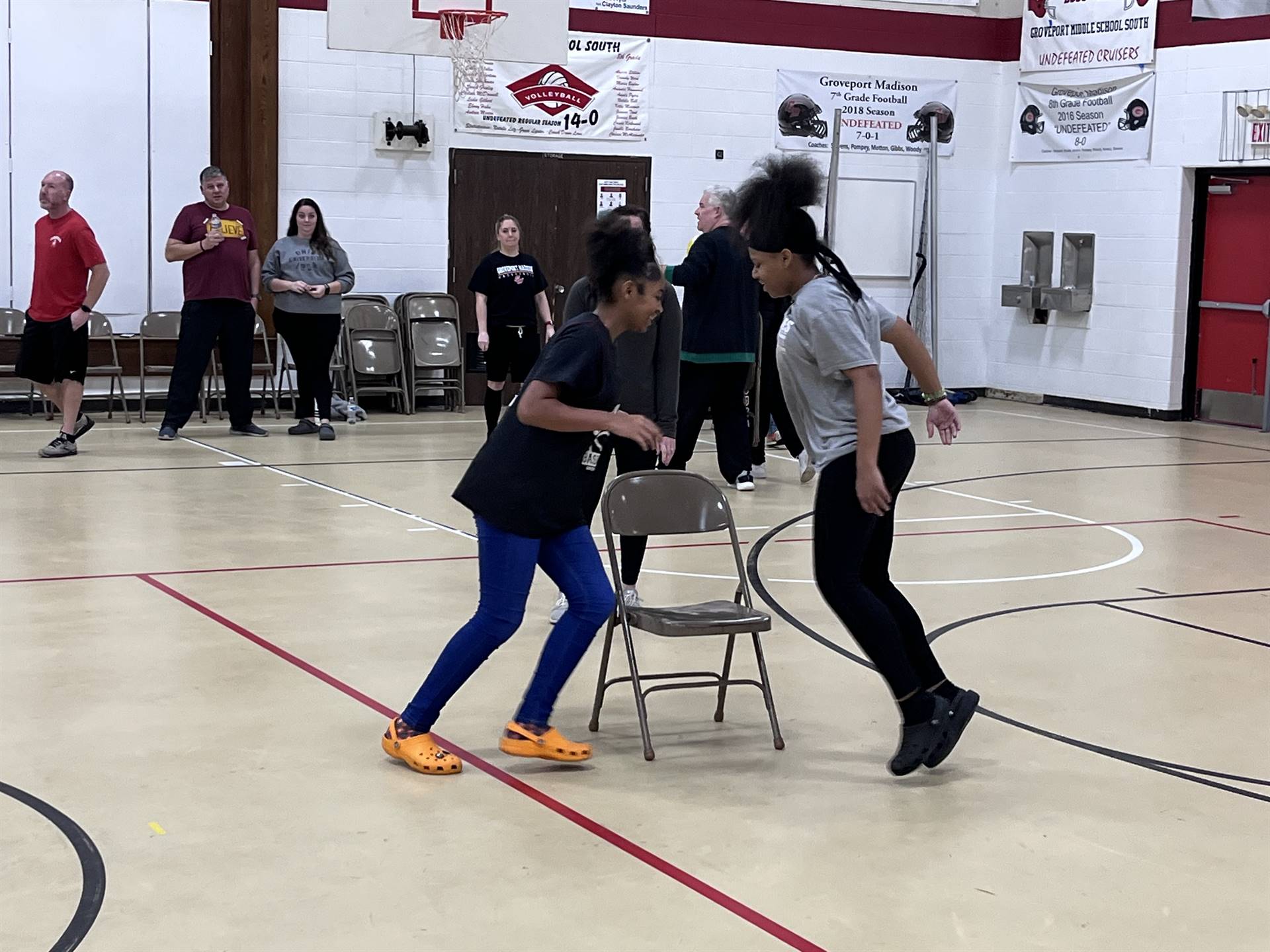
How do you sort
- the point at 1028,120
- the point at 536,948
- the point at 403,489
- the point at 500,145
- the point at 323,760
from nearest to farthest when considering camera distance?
the point at 536,948 → the point at 323,760 → the point at 403,489 → the point at 500,145 → the point at 1028,120

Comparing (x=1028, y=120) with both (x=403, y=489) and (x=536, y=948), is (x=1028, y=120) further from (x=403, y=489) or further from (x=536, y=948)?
(x=536, y=948)

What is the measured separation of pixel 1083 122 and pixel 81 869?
13.3 m

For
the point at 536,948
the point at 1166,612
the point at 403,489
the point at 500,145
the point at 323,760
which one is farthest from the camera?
the point at 500,145

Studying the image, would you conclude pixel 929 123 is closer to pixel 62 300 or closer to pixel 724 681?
pixel 62 300

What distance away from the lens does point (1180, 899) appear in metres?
3.49

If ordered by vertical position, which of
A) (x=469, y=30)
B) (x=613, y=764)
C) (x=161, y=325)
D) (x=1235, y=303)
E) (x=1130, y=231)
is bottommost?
(x=613, y=764)

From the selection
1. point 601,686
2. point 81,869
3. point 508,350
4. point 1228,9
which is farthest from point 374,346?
point 81,869

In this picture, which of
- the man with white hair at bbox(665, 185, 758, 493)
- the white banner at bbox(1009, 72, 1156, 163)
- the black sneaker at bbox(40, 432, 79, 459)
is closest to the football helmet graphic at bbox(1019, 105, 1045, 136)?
the white banner at bbox(1009, 72, 1156, 163)

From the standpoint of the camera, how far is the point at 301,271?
11.6 metres

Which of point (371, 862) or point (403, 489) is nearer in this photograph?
point (371, 862)

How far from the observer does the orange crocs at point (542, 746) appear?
4.35 m

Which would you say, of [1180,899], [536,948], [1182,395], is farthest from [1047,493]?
[536,948]

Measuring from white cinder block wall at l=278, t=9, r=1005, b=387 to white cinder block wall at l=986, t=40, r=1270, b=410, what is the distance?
35 centimetres

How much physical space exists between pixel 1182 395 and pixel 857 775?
1094 centimetres
